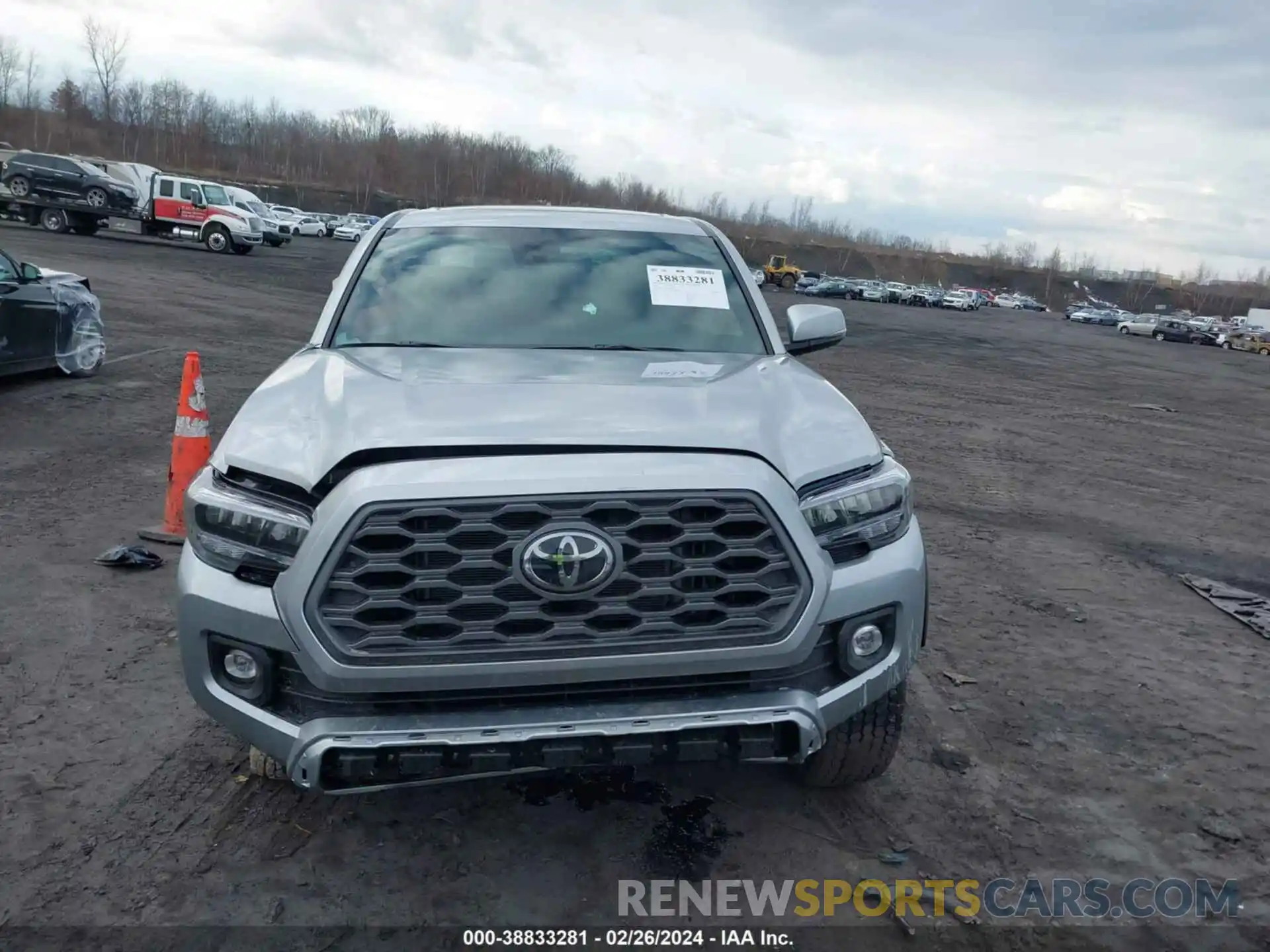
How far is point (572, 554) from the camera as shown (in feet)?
8.39

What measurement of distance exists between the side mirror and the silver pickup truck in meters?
1.41

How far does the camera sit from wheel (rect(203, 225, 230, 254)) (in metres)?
33.4

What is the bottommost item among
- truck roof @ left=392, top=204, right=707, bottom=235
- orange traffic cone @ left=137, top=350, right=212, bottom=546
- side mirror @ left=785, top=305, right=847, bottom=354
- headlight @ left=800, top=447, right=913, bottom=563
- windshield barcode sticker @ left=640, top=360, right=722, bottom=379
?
orange traffic cone @ left=137, top=350, right=212, bottom=546

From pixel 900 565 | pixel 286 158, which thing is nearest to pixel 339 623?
pixel 900 565

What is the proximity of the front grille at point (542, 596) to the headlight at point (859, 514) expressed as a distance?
152 mm

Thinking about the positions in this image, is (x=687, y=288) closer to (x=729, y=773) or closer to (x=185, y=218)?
(x=729, y=773)

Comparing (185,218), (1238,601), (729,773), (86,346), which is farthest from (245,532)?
(185,218)

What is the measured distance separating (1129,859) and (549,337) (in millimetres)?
2640

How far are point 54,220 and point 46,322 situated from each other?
26224 mm

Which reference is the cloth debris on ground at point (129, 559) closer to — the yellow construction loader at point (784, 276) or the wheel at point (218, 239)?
the wheel at point (218, 239)

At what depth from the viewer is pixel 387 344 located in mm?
3838

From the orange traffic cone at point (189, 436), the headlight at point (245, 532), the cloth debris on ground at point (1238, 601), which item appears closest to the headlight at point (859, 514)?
the headlight at point (245, 532)

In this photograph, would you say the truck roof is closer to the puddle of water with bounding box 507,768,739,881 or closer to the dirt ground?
the dirt ground

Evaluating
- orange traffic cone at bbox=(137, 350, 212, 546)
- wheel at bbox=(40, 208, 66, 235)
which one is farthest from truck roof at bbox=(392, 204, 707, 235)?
wheel at bbox=(40, 208, 66, 235)
